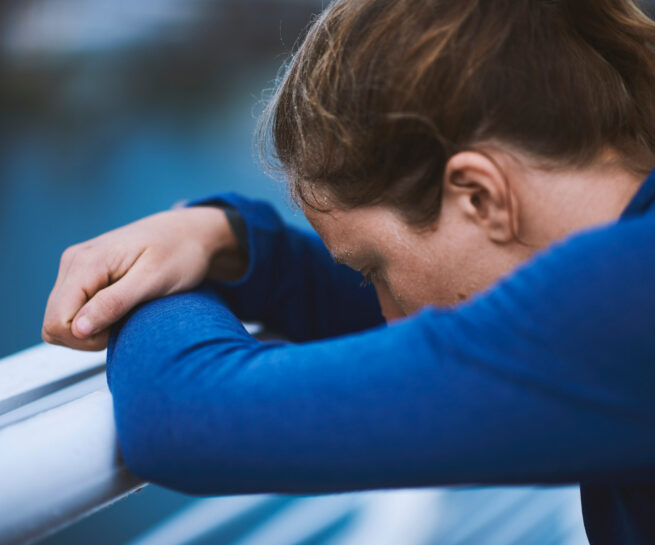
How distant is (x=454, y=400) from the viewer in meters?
0.35

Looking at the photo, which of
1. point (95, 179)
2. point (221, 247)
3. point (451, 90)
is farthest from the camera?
point (95, 179)

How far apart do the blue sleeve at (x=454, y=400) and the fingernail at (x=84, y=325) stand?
17cm

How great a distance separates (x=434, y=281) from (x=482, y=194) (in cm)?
9

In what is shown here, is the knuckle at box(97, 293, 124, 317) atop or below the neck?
atop

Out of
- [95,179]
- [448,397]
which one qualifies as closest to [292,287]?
[448,397]

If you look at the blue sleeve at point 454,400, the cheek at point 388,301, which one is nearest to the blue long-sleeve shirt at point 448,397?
the blue sleeve at point 454,400

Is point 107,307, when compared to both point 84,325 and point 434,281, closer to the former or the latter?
point 84,325

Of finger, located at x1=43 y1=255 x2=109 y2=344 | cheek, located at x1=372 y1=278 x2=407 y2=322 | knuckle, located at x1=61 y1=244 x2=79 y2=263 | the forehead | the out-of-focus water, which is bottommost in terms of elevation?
cheek, located at x1=372 y1=278 x2=407 y2=322

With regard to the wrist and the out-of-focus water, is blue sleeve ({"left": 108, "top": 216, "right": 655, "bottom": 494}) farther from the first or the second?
the out-of-focus water

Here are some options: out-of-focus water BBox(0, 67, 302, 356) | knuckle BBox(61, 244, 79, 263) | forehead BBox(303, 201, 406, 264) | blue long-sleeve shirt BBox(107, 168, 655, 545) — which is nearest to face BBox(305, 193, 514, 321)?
forehead BBox(303, 201, 406, 264)

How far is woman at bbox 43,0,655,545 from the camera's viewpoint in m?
0.35

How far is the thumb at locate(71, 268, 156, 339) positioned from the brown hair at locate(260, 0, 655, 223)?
0.18m

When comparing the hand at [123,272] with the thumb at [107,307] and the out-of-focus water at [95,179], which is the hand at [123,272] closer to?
the thumb at [107,307]

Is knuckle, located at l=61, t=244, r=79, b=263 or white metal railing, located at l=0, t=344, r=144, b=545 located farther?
knuckle, located at l=61, t=244, r=79, b=263
